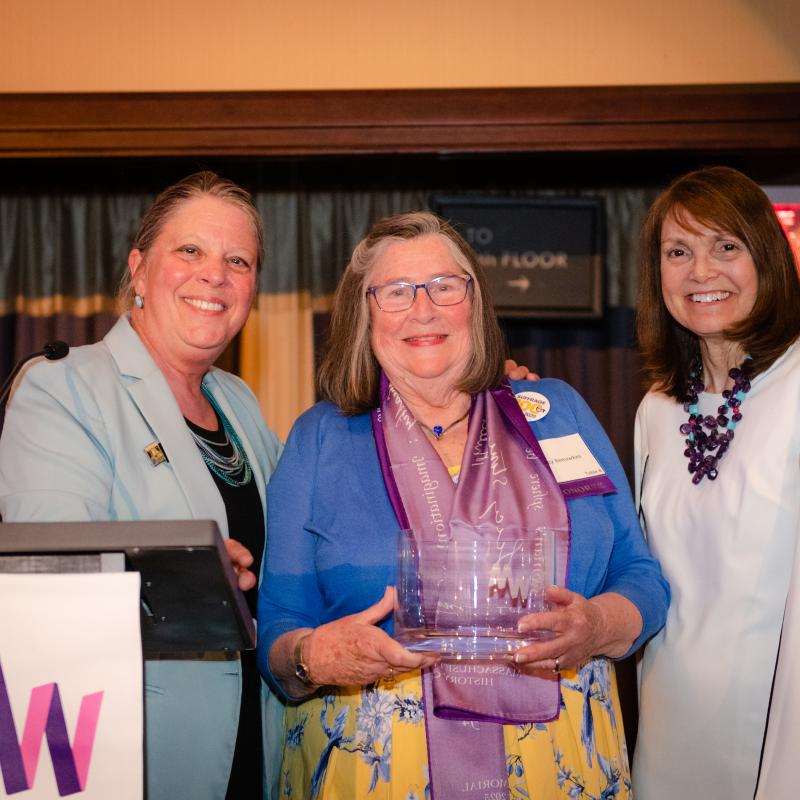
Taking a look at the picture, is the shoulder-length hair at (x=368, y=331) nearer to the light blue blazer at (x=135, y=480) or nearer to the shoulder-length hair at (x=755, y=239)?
the light blue blazer at (x=135, y=480)

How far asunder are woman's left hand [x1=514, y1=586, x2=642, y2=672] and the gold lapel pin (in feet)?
2.73

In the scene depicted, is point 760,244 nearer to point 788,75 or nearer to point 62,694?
point 62,694

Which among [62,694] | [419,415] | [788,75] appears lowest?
[62,694]

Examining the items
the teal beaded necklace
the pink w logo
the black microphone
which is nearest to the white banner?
the pink w logo

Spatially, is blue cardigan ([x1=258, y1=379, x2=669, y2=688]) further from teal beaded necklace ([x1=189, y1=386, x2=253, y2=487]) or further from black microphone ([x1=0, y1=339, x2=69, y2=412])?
black microphone ([x1=0, y1=339, x2=69, y2=412])

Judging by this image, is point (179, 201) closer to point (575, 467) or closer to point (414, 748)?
point (575, 467)

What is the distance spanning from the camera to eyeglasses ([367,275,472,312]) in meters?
2.23

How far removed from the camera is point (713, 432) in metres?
2.23

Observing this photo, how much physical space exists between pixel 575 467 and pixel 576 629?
49cm

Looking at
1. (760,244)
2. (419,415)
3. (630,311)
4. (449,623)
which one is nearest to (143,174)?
(630,311)

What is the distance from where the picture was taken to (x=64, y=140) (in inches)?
151

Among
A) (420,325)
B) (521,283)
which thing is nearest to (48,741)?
(420,325)

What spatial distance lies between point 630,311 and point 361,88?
5.54 feet

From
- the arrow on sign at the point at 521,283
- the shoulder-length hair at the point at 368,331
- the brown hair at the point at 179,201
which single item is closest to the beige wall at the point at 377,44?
the arrow on sign at the point at 521,283
